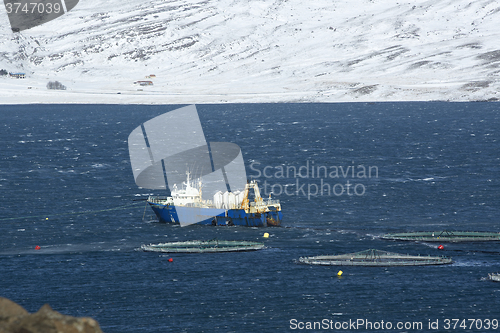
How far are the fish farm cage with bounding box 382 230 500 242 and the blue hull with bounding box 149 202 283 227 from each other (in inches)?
796

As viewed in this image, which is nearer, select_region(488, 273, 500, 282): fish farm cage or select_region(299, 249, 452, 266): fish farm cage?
select_region(488, 273, 500, 282): fish farm cage

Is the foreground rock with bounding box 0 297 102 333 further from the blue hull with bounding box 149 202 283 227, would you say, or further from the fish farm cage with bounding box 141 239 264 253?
the blue hull with bounding box 149 202 283 227

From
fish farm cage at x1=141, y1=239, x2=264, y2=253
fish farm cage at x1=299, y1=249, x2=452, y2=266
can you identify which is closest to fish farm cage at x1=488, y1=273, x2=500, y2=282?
fish farm cage at x1=299, y1=249, x2=452, y2=266

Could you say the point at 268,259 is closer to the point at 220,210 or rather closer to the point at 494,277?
the point at 220,210

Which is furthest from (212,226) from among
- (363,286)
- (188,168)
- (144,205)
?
(188,168)

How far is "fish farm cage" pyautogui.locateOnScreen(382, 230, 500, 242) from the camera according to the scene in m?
105

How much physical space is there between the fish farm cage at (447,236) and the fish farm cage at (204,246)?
20.9m

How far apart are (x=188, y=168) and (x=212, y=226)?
6240 centimetres

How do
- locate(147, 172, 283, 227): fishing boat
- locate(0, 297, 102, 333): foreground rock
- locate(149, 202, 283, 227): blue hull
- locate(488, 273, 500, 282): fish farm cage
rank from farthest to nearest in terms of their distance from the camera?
1. locate(147, 172, 283, 227): fishing boat
2. locate(149, 202, 283, 227): blue hull
3. locate(488, 273, 500, 282): fish farm cage
4. locate(0, 297, 102, 333): foreground rock

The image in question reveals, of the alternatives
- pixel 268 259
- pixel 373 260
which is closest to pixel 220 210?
pixel 268 259

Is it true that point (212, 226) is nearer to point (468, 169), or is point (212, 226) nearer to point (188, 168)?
point (188, 168)

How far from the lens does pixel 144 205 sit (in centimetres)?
→ 13338

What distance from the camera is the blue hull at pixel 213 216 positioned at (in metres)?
117

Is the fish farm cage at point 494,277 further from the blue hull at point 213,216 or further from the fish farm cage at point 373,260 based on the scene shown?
the blue hull at point 213,216
